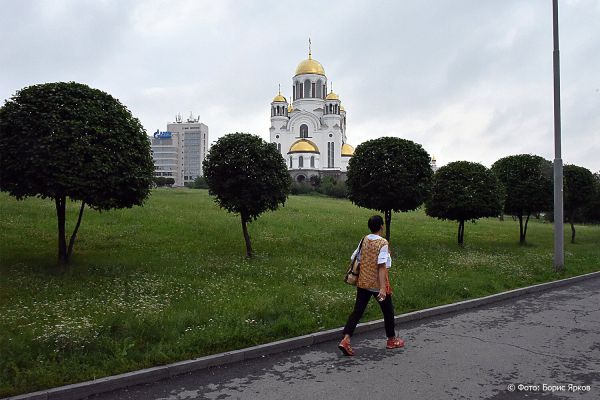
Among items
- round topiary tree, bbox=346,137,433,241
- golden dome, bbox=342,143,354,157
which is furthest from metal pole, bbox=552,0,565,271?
golden dome, bbox=342,143,354,157

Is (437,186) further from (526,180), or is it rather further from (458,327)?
(458,327)

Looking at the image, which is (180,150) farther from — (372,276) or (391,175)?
(372,276)

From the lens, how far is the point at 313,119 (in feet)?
248

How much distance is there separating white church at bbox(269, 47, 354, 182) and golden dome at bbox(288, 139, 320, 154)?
1324 millimetres

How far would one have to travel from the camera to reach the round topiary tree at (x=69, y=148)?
8852 millimetres

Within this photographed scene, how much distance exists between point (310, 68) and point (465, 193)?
62.3 m

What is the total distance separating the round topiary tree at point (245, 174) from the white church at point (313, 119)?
2363 inches

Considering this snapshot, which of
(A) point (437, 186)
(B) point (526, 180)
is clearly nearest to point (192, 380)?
(A) point (437, 186)

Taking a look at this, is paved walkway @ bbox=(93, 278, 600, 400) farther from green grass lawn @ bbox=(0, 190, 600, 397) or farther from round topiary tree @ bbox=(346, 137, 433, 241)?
round topiary tree @ bbox=(346, 137, 433, 241)

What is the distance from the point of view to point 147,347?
575 centimetres

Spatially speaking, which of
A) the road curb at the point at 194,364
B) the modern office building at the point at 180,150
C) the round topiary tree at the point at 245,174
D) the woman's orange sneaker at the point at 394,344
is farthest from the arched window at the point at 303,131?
the woman's orange sneaker at the point at 394,344

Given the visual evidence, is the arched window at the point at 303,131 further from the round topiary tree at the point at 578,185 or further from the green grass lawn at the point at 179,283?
→ the green grass lawn at the point at 179,283

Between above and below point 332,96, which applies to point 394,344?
below

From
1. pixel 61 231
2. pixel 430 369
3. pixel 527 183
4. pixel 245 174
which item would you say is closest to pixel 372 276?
pixel 430 369
